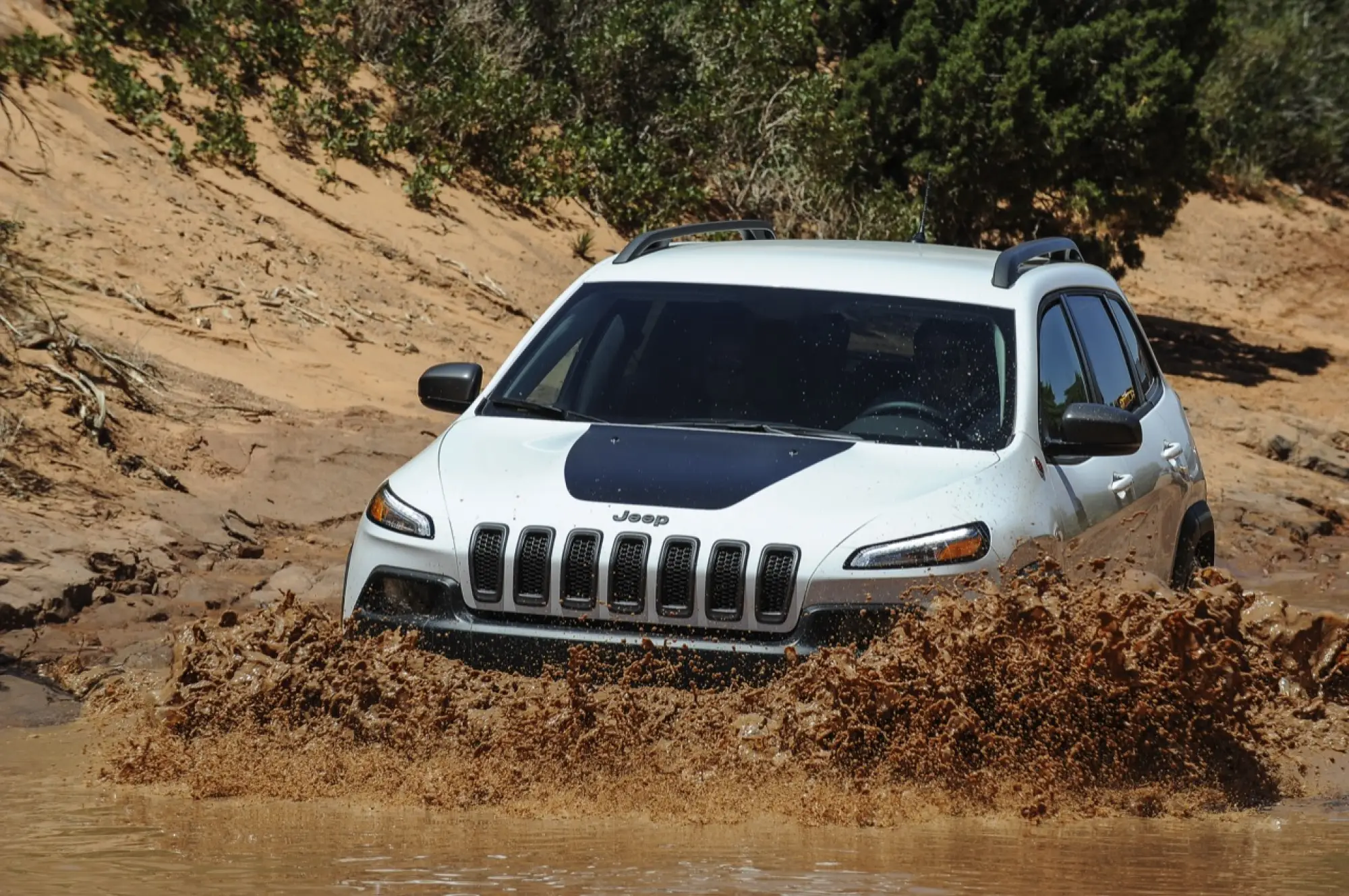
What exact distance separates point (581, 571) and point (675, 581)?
252mm

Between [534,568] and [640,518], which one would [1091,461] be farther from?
[534,568]

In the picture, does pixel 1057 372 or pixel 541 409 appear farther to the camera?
pixel 1057 372

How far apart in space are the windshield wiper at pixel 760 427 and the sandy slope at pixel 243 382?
2.52m

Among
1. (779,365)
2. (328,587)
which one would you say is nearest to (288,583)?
(328,587)

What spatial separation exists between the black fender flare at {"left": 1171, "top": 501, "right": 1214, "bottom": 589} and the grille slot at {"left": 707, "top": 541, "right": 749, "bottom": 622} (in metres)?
2.38

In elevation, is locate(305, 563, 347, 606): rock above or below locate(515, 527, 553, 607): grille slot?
above

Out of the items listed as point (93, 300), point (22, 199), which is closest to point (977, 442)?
point (93, 300)

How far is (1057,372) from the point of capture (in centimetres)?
614

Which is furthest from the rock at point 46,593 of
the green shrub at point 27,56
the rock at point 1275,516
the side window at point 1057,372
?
the green shrub at point 27,56

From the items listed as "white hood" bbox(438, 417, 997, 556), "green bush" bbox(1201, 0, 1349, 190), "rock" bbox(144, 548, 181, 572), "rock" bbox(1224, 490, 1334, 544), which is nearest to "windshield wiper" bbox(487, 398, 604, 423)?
"white hood" bbox(438, 417, 997, 556)

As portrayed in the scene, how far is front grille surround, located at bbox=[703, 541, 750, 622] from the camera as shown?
4.91m

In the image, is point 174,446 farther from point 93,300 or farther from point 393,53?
point 393,53

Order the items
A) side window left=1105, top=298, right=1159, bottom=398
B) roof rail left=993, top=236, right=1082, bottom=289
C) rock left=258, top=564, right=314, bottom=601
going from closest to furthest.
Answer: roof rail left=993, top=236, right=1082, bottom=289 → side window left=1105, top=298, right=1159, bottom=398 → rock left=258, top=564, right=314, bottom=601

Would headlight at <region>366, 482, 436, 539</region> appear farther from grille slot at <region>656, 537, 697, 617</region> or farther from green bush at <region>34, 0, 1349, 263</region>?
green bush at <region>34, 0, 1349, 263</region>
